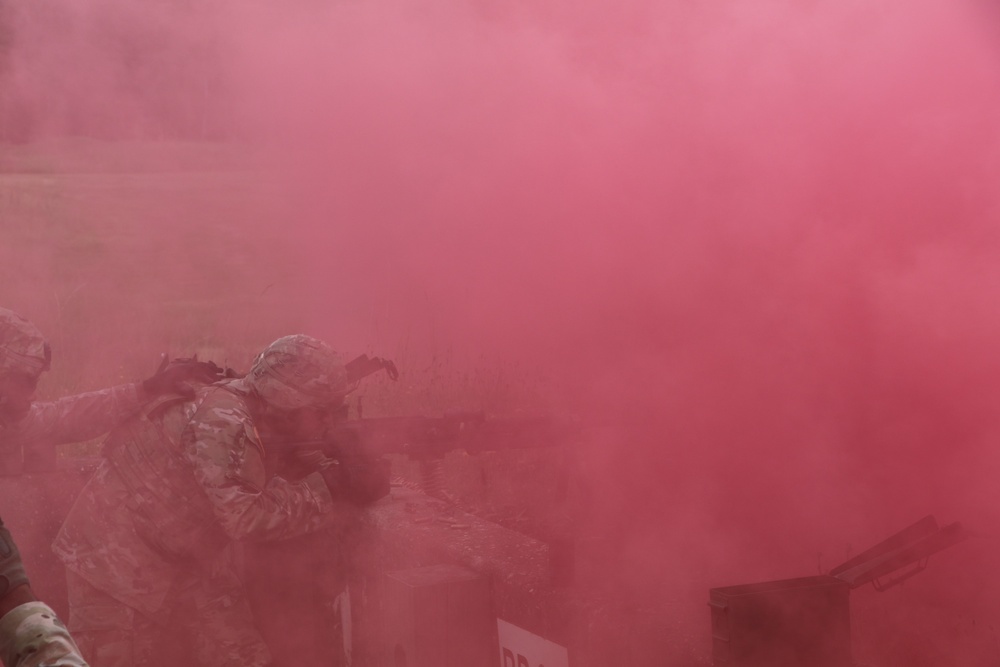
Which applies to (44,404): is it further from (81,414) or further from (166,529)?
(166,529)

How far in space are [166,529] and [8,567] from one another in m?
1.53

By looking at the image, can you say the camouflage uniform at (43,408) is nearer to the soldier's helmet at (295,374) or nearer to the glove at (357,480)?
the soldier's helmet at (295,374)

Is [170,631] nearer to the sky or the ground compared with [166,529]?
nearer to the ground

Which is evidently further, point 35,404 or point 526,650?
point 35,404

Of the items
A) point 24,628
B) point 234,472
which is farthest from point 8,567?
point 234,472

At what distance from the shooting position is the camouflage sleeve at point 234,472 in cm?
300

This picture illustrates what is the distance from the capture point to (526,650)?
3.08 meters

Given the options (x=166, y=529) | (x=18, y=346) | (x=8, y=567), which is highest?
(x=18, y=346)

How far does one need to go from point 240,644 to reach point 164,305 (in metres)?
4.72

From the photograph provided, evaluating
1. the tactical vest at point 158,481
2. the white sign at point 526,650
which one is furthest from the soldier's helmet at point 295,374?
the white sign at point 526,650

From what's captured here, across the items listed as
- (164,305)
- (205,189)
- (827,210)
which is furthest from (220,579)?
(205,189)

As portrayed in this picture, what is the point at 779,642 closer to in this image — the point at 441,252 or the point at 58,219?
the point at 441,252

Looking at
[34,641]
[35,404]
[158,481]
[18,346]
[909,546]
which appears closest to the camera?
[34,641]

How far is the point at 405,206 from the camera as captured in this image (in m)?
5.31
